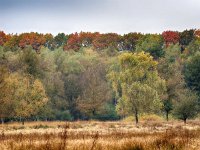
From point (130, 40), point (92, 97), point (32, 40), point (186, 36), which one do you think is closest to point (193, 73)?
point (92, 97)

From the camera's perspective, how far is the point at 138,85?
209ft

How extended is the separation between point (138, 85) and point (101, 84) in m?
25.4

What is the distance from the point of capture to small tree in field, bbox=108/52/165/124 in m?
63.4

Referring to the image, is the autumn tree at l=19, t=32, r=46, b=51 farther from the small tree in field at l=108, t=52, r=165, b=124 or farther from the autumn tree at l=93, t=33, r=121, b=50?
the small tree in field at l=108, t=52, r=165, b=124

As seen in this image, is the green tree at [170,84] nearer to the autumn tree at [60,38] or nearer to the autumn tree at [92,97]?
the autumn tree at [92,97]

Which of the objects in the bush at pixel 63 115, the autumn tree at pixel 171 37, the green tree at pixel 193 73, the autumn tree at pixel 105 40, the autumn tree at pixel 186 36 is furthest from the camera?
the autumn tree at pixel 105 40

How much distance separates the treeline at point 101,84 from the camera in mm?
64250

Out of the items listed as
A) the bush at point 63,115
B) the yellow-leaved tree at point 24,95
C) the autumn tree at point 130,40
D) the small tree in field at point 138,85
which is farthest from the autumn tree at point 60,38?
the small tree in field at point 138,85

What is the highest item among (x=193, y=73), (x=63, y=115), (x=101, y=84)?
(x=193, y=73)

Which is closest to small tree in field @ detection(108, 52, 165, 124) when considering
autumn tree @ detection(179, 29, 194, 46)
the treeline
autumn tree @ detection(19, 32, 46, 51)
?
the treeline

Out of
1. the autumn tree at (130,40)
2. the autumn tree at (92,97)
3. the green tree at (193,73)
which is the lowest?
the autumn tree at (92,97)

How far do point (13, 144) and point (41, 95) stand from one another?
5395 cm

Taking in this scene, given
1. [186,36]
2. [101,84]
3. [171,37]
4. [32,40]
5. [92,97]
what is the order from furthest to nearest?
[32,40]
[171,37]
[186,36]
[101,84]
[92,97]

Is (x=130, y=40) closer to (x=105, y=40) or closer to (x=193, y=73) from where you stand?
(x=105, y=40)
